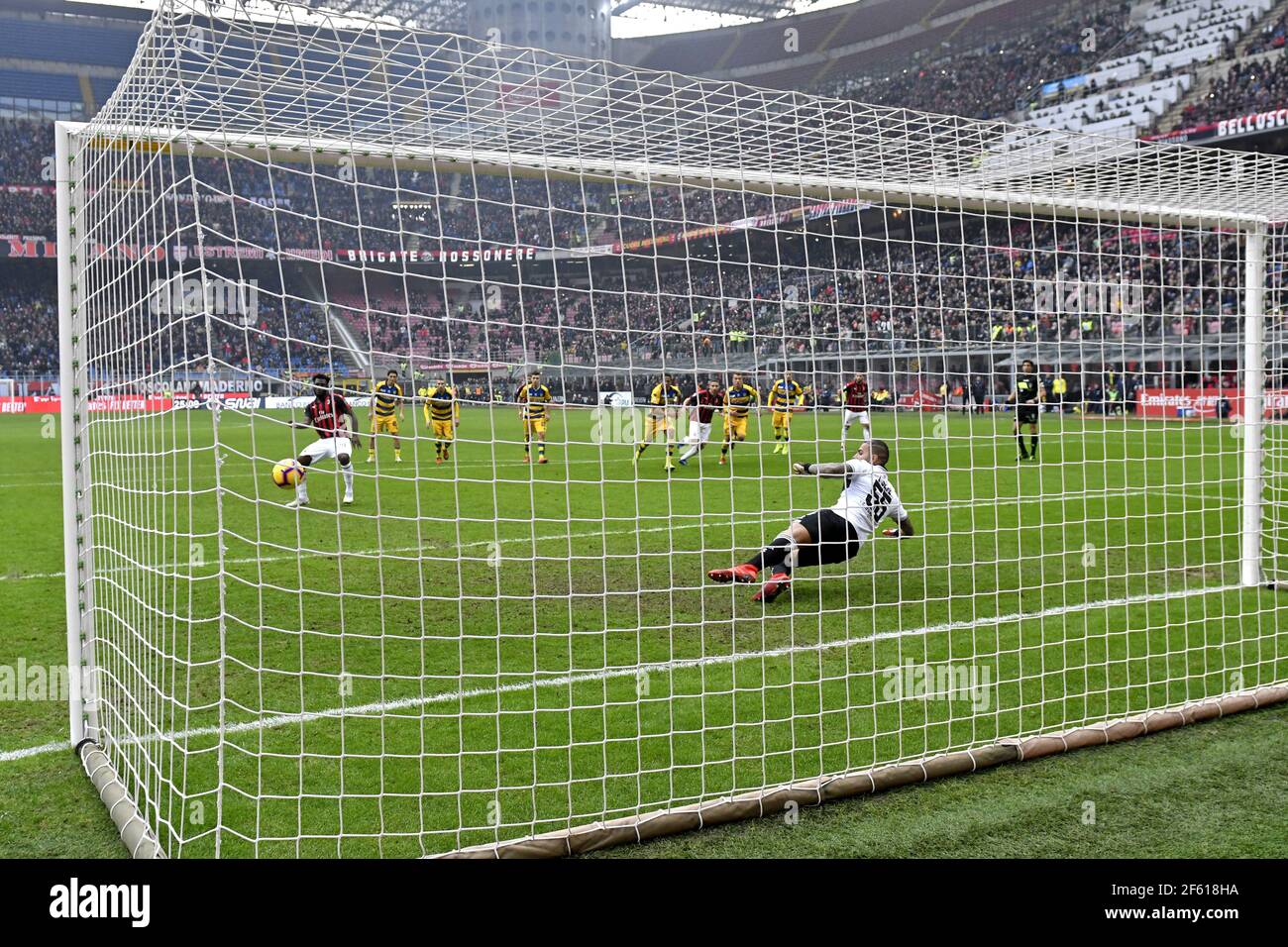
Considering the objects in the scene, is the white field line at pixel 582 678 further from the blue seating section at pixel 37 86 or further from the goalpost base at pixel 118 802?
the blue seating section at pixel 37 86

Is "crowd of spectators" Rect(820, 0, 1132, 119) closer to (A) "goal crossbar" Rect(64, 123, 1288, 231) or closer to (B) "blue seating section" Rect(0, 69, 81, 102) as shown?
(A) "goal crossbar" Rect(64, 123, 1288, 231)

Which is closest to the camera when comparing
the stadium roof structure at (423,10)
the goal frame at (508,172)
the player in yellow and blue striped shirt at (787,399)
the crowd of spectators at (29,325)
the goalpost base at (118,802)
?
the goalpost base at (118,802)

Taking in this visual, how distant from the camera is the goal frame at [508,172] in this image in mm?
3930

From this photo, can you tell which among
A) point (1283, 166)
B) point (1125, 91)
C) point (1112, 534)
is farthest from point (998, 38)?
point (1283, 166)

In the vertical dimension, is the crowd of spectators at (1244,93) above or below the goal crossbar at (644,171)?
above

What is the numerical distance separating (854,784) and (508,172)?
322cm

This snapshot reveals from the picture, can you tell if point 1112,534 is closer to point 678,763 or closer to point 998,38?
point 678,763

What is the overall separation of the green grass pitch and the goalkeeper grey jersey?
0.63 meters

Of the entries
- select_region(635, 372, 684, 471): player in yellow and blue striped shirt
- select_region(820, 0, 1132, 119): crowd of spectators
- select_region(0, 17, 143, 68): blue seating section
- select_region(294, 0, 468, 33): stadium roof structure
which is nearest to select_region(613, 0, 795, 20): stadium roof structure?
select_region(820, 0, 1132, 119): crowd of spectators

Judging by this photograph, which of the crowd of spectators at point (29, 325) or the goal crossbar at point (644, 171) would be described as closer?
the goal crossbar at point (644, 171)

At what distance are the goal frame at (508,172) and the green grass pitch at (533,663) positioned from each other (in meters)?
0.12

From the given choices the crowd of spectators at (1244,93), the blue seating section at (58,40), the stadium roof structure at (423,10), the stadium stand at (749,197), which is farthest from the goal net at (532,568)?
the blue seating section at (58,40)

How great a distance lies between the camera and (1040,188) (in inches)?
262
